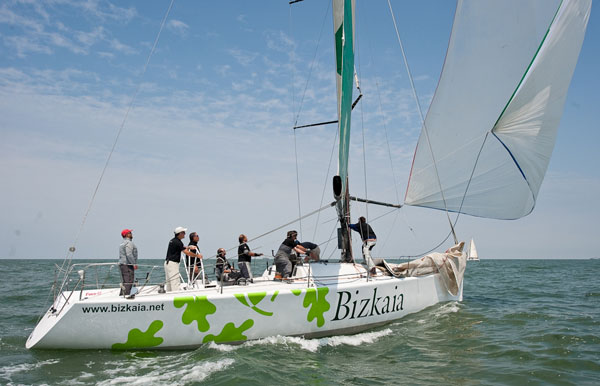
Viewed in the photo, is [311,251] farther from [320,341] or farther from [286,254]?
[320,341]

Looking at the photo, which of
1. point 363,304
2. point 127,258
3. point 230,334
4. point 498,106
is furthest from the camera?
point 498,106

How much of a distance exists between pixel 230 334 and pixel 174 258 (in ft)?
5.53

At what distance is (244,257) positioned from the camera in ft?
28.5

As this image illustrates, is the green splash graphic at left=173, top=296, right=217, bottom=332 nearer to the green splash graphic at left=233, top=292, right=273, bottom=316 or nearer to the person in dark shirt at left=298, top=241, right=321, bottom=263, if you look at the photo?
the green splash graphic at left=233, top=292, right=273, bottom=316

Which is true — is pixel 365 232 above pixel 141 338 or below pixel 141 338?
above

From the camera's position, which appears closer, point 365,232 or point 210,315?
point 210,315

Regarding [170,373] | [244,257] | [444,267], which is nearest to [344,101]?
[244,257]

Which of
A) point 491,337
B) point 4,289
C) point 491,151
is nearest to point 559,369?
point 491,337

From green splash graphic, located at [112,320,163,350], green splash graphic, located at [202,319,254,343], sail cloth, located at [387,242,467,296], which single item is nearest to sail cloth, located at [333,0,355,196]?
sail cloth, located at [387,242,467,296]

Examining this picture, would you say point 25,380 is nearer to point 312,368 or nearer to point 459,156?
point 312,368

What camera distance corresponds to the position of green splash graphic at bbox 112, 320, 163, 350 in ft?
19.3

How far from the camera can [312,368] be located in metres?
5.53

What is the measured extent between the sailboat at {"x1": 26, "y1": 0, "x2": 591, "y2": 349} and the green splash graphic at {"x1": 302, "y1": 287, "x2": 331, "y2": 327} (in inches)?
0.7

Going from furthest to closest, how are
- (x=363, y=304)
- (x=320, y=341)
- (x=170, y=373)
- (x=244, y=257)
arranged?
(x=244, y=257), (x=363, y=304), (x=320, y=341), (x=170, y=373)
